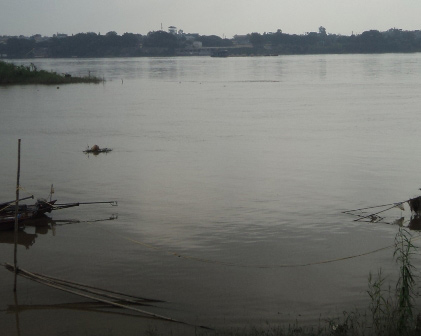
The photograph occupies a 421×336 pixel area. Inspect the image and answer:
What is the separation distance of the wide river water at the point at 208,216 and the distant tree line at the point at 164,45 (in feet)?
474

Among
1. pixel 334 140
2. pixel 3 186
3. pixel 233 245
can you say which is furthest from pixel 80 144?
pixel 233 245

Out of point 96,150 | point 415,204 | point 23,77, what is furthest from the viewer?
point 23,77

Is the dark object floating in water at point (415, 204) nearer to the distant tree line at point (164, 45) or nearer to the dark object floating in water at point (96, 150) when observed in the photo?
the dark object floating in water at point (96, 150)

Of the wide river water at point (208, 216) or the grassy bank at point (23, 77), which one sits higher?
the grassy bank at point (23, 77)

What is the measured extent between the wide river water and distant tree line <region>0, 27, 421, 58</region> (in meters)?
144

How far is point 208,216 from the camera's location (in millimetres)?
14203

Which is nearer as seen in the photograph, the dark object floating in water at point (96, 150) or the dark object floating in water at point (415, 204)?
the dark object floating in water at point (415, 204)

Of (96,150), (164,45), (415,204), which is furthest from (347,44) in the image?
(415,204)

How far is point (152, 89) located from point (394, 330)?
51174mm

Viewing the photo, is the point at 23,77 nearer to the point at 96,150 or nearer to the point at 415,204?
the point at 96,150

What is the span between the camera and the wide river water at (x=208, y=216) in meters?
9.40

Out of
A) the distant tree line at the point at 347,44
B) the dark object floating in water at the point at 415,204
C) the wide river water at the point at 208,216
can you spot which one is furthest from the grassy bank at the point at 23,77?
the distant tree line at the point at 347,44

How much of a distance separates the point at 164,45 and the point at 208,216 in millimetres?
184252

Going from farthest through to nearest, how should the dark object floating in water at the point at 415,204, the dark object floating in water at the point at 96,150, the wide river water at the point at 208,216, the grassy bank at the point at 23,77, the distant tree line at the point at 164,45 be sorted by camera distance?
the distant tree line at the point at 164,45 → the grassy bank at the point at 23,77 → the dark object floating in water at the point at 96,150 → the dark object floating in water at the point at 415,204 → the wide river water at the point at 208,216
